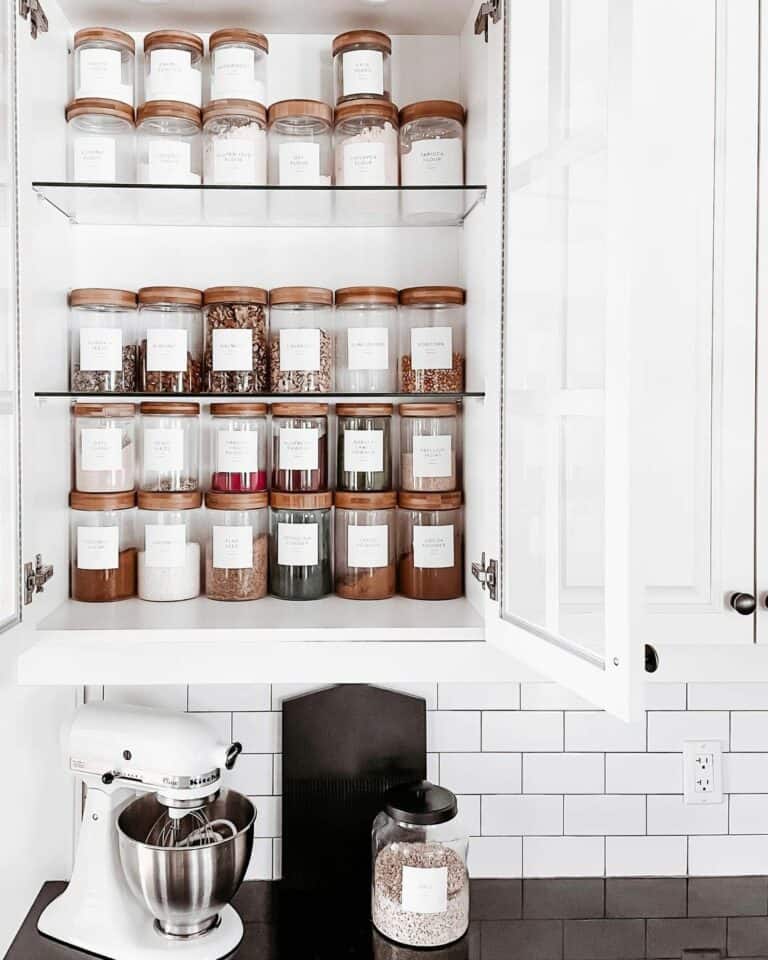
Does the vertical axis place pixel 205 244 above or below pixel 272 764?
above

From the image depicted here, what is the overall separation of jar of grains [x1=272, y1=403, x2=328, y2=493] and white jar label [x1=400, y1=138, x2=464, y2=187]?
389mm

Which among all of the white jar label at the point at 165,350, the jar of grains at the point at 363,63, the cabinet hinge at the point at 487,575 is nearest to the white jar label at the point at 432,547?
the cabinet hinge at the point at 487,575

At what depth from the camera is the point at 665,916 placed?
1.49 m

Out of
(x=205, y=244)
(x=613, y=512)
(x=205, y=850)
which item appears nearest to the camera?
(x=613, y=512)

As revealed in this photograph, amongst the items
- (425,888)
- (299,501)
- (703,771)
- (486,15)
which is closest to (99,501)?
(299,501)

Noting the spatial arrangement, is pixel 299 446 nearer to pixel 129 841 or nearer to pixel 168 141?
pixel 168 141

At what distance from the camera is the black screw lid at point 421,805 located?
4.41ft

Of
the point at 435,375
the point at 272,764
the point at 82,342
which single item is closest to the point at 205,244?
the point at 82,342

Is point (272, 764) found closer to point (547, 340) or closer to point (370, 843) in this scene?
point (370, 843)

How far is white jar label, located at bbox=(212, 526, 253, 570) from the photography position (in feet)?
4.58

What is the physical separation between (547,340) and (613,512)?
262 millimetres

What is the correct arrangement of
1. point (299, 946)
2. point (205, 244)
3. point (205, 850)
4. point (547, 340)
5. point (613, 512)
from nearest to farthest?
point (613, 512) < point (547, 340) < point (205, 850) < point (299, 946) < point (205, 244)

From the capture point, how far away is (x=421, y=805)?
1365 mm

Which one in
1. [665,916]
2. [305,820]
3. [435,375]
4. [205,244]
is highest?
[205,244]
